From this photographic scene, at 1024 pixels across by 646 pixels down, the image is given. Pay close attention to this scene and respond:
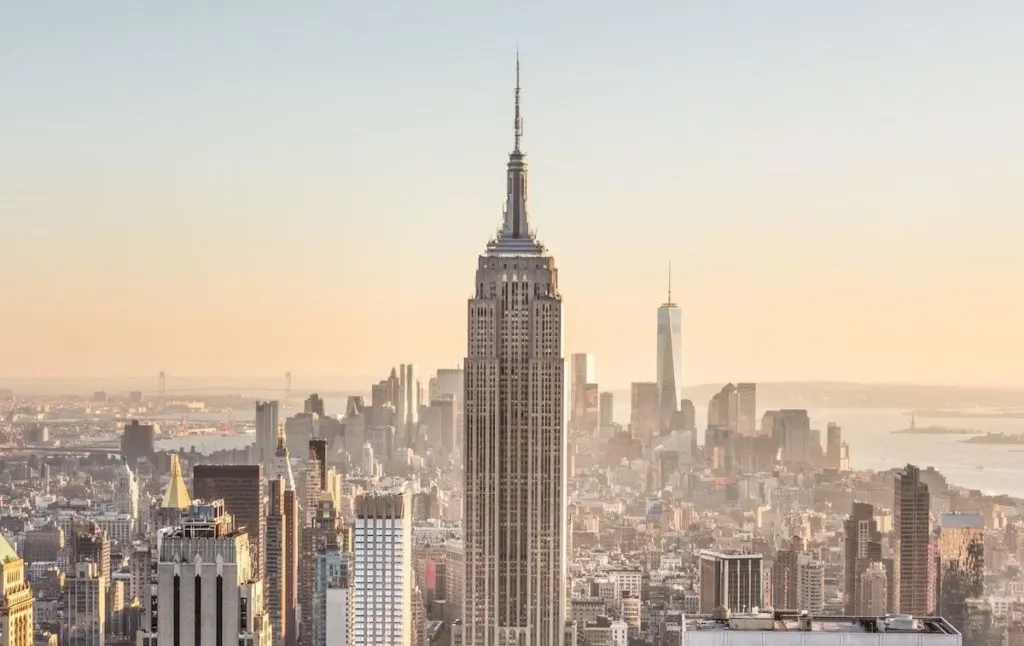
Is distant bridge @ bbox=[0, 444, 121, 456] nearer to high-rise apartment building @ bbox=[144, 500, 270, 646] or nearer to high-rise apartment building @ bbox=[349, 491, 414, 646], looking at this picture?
high-rise apartment building @ bbox=[144, 500, 270, 646]

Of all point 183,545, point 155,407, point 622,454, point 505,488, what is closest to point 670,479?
point 622,454

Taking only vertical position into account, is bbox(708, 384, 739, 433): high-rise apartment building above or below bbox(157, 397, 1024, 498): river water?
above

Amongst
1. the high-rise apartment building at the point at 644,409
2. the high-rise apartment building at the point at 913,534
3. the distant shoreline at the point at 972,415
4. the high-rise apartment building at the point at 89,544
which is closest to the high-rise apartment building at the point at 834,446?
the high-rise apartment building at the point at 913,534

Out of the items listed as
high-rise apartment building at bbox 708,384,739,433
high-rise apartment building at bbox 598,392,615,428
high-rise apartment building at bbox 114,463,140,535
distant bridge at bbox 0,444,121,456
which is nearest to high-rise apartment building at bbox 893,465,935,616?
high-rise apartment building at bbox 708,384,739,433

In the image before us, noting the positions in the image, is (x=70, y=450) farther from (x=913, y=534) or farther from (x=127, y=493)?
(x=913, y=534)

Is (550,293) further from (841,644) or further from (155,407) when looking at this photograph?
(841,644)
